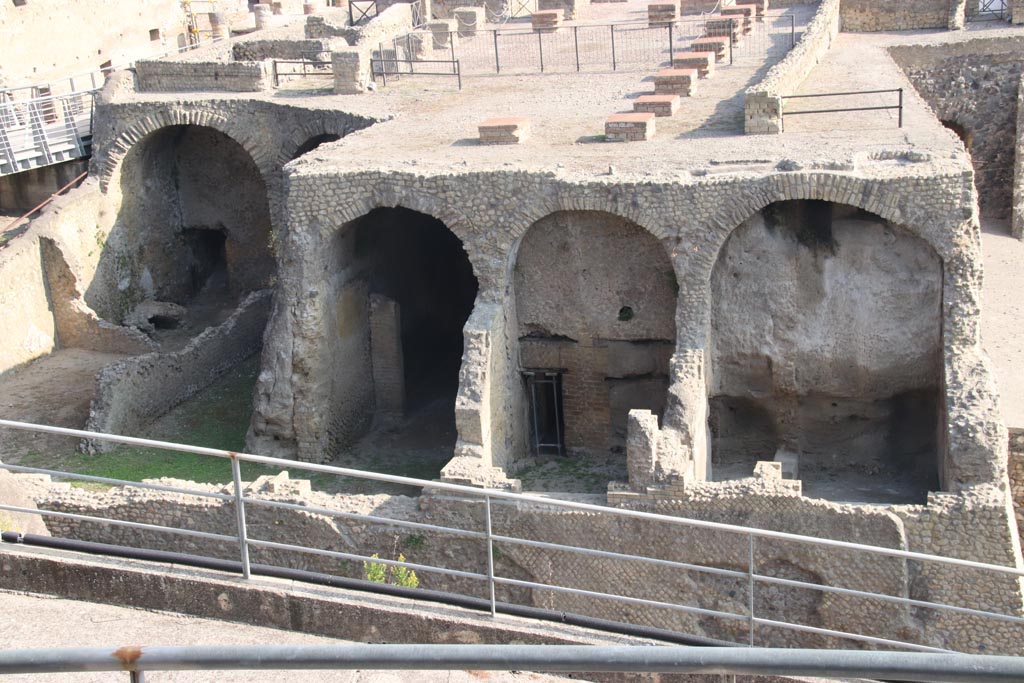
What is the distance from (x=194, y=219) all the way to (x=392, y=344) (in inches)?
275

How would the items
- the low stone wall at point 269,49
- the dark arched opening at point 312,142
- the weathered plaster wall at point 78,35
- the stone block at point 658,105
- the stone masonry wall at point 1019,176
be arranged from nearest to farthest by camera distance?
the stone block at point 658,105, the dark arched opening at point 312,142, the stone masonry wall at point 1019,176, the low stone wall at point 269,49, the weathered plaster wall at point 78,35

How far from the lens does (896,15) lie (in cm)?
2680

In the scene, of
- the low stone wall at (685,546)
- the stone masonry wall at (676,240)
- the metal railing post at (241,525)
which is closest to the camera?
the metal railing post at (241,525)

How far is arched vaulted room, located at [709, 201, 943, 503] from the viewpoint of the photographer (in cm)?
1484

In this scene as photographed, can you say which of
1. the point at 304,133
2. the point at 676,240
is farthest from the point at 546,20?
the point at 676,240

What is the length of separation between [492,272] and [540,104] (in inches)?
203

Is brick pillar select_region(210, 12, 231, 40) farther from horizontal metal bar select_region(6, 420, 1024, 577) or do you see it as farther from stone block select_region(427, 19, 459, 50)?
horizontal metal bar select_region(6, 420, 1024, 577)

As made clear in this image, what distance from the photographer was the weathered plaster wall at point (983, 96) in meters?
24.1

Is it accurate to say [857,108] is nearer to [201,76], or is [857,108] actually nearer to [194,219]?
[201,76]

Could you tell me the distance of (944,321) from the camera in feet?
46.3

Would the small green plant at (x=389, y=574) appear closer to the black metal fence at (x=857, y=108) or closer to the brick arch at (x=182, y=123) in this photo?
the black metal fence at (x=857, y=108)

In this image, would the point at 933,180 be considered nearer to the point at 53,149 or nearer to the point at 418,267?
the point at 418,267

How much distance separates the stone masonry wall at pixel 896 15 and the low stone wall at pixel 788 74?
0.40m

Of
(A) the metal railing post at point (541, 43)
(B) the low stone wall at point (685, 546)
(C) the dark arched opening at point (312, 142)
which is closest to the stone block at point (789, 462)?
(B) the low stone wall at point (685, 546)
